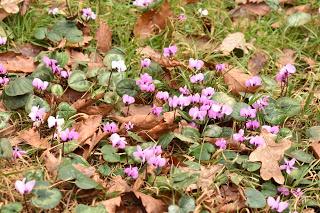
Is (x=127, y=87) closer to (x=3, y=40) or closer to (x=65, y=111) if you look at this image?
(x=65, y=111)

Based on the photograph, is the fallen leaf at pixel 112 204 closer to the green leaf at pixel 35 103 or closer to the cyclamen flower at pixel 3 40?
the green leaf at pixel 35 103

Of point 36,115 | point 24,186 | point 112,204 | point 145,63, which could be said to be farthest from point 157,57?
point 24,186

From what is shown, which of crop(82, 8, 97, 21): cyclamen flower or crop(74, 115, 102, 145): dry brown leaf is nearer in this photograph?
crop(74, 115, 102, 145): dry brown leaf

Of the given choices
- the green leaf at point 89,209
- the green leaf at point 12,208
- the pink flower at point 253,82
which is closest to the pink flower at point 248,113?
the pink flower at point 253,82

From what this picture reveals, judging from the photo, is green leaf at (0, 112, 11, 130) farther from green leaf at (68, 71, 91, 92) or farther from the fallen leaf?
the fallen leaf

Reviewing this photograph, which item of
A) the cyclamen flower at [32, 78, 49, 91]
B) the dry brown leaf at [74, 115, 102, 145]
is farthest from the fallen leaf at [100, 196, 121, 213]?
the cyclamen flower at [32, 78, 49, 91]

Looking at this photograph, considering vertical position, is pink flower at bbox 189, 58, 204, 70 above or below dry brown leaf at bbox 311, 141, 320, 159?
above

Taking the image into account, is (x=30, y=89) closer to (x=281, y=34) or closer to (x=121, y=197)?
(x=121, y=197)

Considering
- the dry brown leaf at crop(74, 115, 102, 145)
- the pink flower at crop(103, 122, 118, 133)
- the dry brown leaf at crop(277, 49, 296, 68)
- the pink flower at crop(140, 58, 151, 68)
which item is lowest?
the dry brown leaf at crop(277, 49, 296, 68)
